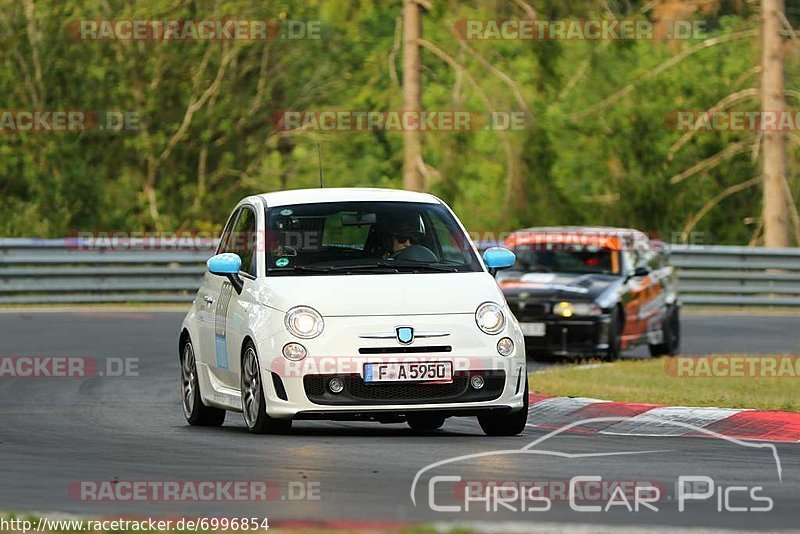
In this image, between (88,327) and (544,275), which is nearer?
(544,275)

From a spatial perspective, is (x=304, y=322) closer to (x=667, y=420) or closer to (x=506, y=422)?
(x=506, y=422)

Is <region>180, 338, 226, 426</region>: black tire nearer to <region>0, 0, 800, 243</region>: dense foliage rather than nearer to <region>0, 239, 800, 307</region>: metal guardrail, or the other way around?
<region>0, 239, 800, 307</region>: metal guardrail

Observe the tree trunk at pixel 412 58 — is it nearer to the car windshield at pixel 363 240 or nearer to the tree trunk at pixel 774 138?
the tree trunk at pixel 774 138

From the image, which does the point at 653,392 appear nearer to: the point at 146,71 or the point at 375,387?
the point at 375,387

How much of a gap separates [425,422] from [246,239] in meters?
1.80

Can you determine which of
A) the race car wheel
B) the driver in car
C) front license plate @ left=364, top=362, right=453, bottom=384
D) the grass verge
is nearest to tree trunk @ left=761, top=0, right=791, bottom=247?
the grass verge

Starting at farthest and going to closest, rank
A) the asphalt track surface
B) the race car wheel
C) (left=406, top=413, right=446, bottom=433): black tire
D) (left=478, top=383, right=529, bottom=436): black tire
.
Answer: (left=406, top=413, right=446, bottom=433): black tire
(left=478, top=383, right=529, bottom=436): black tire
the race car wheel
the asphalt track surface

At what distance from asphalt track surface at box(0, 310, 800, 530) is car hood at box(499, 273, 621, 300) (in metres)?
5.93

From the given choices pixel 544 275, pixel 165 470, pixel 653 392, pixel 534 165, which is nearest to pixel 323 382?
pixel 165 470

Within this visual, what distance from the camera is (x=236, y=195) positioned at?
4300cm

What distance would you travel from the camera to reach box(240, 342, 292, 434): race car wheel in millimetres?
12352

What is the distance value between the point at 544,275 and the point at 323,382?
10.2 m

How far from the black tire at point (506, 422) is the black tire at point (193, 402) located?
2.25 meters

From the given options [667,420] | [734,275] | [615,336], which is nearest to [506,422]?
[667,420]
